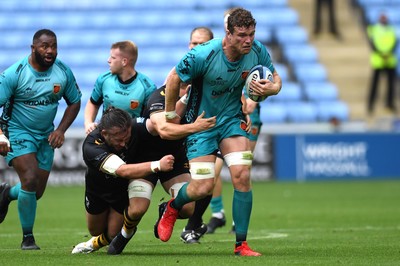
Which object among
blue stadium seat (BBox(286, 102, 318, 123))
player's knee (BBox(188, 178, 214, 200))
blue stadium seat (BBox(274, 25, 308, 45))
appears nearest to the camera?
player's knee (BBox(188, 178, 214, 200))

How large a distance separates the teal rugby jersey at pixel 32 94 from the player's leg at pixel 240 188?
2291mm

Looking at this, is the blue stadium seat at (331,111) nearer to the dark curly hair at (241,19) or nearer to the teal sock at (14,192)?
the teal sock at (14,192)

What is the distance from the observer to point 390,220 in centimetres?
1376

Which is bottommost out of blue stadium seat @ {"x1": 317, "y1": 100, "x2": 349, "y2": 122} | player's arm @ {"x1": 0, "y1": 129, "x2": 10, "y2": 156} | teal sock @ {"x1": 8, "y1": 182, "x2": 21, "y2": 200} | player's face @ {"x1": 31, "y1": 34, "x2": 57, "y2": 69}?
blue stadium seat @ {"x1": 317, "y1": 100, "x2": 349, "y2": 122}

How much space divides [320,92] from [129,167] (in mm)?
16689

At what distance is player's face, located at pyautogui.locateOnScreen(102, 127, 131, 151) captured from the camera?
29.2 feet

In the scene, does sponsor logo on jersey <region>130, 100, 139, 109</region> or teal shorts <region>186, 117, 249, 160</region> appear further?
sponsor logo on jersey <region>130, 100, 139, 109</region>

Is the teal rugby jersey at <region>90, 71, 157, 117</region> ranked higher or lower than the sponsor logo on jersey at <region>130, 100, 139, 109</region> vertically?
higher

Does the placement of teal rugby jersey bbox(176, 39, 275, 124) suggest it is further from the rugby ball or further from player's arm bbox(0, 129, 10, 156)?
player's arm bbox(0, 129, 10, 156)

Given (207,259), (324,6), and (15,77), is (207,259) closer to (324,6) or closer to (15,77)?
(15,77)

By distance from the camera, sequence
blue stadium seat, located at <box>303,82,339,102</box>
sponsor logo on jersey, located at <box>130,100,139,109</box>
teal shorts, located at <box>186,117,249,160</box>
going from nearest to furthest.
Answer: teal shorts, located at <box>186,117,249,160</box> → sponsor logo on jersey, located at <box>130,100,139,109</box> → blue stadium seat, located at <box>303,82,339,102</box>

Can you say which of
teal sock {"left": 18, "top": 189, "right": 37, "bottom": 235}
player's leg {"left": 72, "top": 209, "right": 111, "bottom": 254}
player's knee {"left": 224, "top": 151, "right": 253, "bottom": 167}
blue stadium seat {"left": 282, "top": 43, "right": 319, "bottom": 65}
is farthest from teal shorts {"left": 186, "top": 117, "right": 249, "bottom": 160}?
blue stadium seat {"left": 282, "top": 43, "right": 319, "bottom": 65}

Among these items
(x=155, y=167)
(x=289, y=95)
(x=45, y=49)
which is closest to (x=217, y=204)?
(x=45, y=49)

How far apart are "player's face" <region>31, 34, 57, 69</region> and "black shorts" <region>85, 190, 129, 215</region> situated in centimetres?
141
